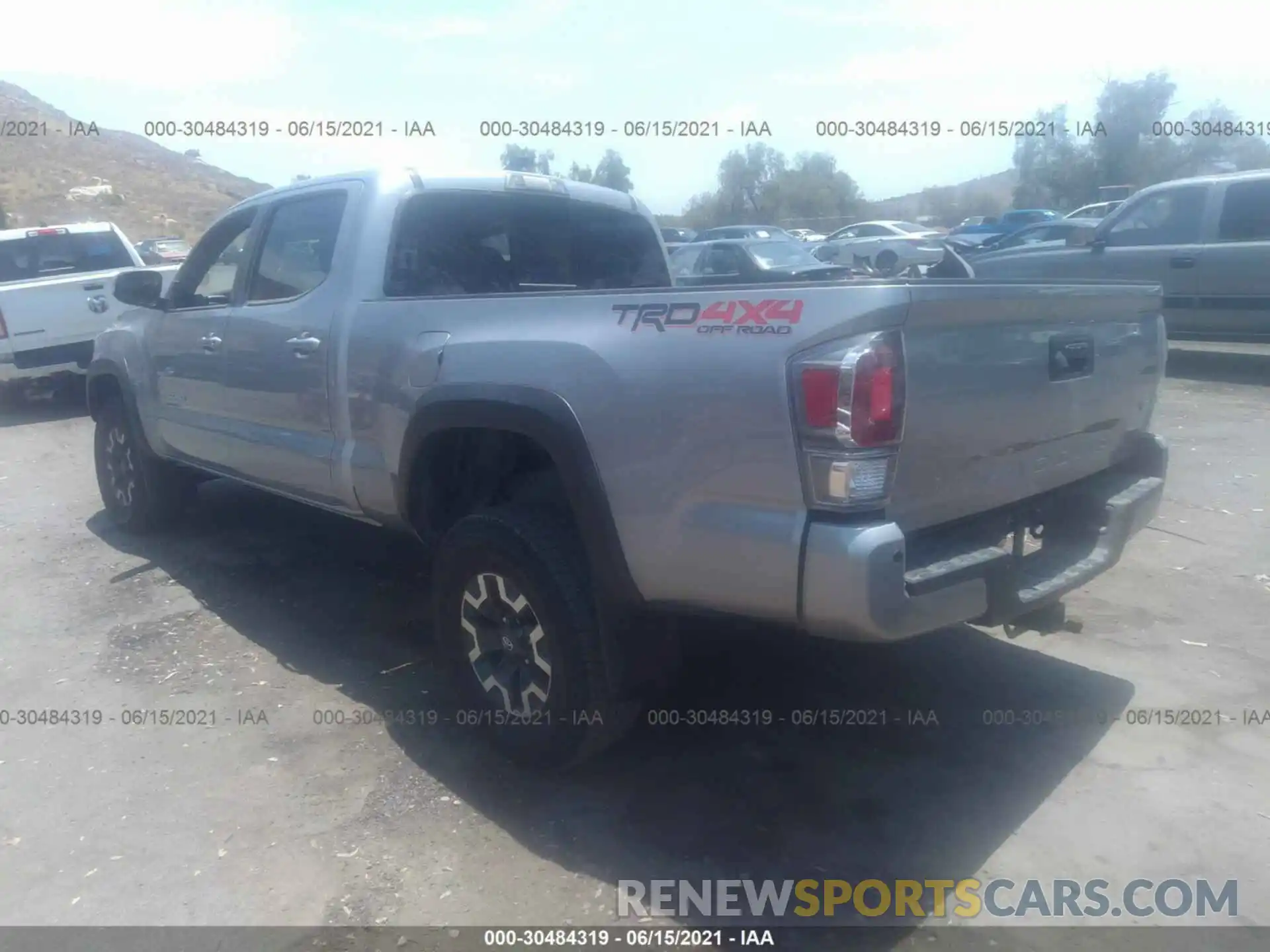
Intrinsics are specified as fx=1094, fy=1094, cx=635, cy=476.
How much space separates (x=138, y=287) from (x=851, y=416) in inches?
171

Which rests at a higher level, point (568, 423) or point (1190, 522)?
point (568, 423)

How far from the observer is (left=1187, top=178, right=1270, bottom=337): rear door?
10055 millimetres

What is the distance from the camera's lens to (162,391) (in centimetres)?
595

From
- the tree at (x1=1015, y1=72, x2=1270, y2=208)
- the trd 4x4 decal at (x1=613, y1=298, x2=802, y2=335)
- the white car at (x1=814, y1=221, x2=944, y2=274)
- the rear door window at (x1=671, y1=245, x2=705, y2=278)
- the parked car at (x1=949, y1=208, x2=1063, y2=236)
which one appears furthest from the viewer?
the tree at (x1=1015, y1=72, x2=1270, y2=208)

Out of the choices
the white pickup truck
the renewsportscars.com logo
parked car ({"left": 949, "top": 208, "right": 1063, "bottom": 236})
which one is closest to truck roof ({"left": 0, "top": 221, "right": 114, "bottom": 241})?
the white pickup truck

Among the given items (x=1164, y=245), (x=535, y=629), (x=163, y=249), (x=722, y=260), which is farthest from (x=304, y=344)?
(x=163, y=249)

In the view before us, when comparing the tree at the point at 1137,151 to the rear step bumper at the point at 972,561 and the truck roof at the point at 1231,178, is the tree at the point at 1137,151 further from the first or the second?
the rear step bumper at the point at 972,561

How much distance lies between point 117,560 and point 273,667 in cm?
206

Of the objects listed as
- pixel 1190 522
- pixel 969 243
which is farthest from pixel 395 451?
pixel 969 243

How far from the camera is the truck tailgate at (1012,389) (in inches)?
116

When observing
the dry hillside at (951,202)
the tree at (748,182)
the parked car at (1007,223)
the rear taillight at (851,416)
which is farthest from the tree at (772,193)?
the rear taillight at (851,416)

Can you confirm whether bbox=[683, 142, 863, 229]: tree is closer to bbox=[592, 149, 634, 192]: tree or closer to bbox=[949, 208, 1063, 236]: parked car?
bbox=[949, 208, 1063, 236]: parked car

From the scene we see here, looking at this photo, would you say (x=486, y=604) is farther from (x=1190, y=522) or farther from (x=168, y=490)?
(x=1190, y=522)

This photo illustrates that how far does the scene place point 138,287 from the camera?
5.68m
